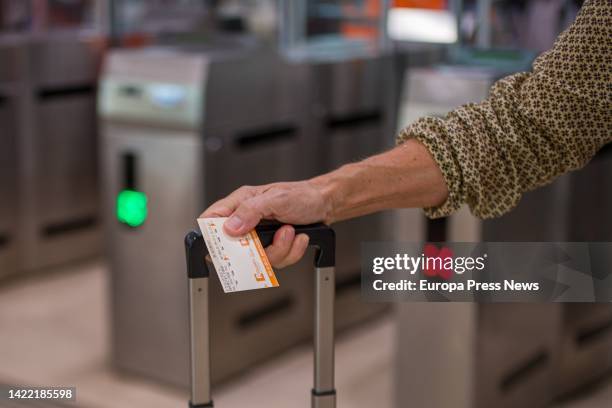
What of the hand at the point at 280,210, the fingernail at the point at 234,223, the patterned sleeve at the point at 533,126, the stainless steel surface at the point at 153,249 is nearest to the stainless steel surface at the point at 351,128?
the stainless steel surface at the point at 153,249

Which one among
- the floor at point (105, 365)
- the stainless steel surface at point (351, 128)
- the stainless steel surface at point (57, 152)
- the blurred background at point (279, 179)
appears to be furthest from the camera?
the stainless steel surface at point (57, 152)

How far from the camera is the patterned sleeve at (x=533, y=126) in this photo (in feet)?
4.47

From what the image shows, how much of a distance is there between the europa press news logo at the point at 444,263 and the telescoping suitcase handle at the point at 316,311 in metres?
0.13

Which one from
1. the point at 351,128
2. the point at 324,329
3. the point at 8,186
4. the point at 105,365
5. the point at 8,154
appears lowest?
the point at 105,365

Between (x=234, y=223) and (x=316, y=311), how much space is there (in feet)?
0.49

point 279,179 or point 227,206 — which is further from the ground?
point 227,206

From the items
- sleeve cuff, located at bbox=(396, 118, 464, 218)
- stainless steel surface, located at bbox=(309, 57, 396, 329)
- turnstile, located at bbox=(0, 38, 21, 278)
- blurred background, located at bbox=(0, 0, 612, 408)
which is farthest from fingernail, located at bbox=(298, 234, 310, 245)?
turnstile, located at bbox=(0, 38, 21, 278)

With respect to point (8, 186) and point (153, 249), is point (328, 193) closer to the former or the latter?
point (153, 249)

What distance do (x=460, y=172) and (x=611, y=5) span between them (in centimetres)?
30

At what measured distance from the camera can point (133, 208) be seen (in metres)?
3.00

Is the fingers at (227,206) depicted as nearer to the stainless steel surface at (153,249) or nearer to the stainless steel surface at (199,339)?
the stainless steel surface at (199,339)

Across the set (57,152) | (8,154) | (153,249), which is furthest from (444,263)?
(57,152)

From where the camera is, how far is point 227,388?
10.2 ft

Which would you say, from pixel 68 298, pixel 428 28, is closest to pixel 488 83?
pixel 428 28
